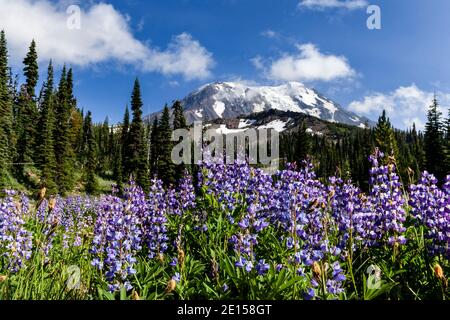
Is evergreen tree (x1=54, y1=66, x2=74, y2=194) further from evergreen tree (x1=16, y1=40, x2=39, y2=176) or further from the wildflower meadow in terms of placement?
the wildflower meadow

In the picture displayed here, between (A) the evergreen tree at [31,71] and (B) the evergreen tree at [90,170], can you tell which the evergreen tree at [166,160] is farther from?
(A) the evergreen tree at [31,71]

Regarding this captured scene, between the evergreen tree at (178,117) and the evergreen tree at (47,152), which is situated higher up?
the evergreen tree at (178,117)

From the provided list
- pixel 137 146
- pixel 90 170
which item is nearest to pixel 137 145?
pixel 137 146

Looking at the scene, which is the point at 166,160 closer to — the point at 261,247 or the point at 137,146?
the point at 137,146

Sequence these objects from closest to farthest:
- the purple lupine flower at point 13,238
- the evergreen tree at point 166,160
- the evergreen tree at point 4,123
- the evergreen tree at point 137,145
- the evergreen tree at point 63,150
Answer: the purple lupine flower at point 13,238, the evergreen tree at point 4,123, the evergreen tree at point 63,150, the evergreen tree at point 137,145, the evergreen tree at point 166,160

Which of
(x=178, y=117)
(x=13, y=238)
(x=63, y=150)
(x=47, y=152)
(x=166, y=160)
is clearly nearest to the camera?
(x=13, y=238)

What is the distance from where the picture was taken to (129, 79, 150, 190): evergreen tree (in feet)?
196

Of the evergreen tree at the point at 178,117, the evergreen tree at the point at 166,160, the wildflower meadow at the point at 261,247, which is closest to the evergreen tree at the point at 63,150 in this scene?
the evergreen tree at the point at 166,160

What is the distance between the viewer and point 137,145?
205ft

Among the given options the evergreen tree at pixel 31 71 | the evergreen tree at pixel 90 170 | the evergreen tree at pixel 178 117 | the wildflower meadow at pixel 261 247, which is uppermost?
the evergreen tree at pixel 31 71

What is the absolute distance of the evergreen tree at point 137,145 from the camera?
Result: 5970 cm
